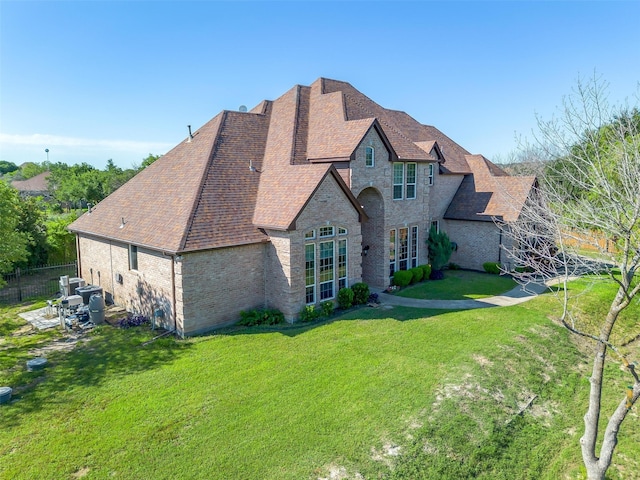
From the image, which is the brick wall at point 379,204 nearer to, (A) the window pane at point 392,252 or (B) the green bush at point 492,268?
(A) the window pane at point 392,252

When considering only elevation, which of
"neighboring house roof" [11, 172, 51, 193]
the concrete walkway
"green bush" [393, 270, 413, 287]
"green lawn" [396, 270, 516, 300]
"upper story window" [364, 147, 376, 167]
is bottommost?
the concrete walkway

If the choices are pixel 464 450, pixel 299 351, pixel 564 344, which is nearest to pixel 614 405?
pixel 564 344

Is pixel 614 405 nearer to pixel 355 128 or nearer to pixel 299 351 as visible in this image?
pixel 299 351

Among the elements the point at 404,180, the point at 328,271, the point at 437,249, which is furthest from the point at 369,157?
the point at 437,249

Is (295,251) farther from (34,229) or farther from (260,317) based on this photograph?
(34,229)

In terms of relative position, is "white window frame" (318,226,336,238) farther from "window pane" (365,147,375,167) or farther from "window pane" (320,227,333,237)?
"window pane" (365,147,375,167)

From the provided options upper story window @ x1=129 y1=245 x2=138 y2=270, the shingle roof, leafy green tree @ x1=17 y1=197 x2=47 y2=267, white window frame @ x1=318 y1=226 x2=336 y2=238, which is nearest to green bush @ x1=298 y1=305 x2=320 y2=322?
white window frame @ x1=318 y1=226 x2=336 y2=238
